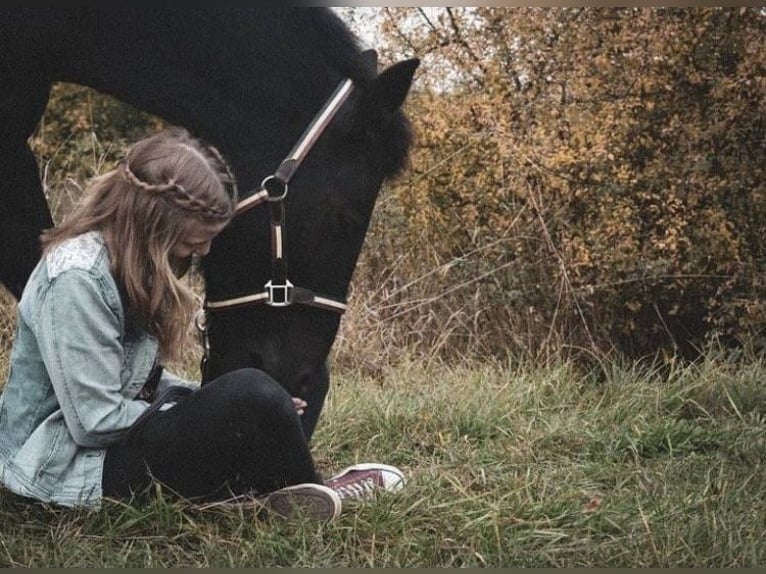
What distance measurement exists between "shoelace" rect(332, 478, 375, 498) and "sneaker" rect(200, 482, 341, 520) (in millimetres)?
172

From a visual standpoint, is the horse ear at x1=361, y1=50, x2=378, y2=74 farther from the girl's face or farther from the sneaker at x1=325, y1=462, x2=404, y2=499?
the sneaker at x1=325, y1=462, x2=404, y2=499

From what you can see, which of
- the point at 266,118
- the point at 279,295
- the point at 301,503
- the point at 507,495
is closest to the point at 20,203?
the point at 266,118

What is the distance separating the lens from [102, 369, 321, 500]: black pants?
2.37m

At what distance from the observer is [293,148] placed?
273 cm

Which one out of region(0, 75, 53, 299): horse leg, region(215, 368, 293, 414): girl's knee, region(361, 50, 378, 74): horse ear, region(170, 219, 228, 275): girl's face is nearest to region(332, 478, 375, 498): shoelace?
region(215, 368, 293, 414): girl's knee

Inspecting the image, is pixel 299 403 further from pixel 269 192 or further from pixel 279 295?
pixel 269 192

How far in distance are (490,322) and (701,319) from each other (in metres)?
1.25

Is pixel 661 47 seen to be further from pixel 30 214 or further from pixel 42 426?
pixel 42 426

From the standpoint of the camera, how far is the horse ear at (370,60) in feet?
9.28

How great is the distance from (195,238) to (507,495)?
1.11 m

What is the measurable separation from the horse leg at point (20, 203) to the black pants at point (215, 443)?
3.33ft

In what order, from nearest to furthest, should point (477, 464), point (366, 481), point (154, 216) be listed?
point (154, 216)
point (366, 481)
point (477, 464)

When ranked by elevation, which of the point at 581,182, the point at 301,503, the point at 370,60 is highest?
the point at 370,60

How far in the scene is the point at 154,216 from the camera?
7.93 feet
